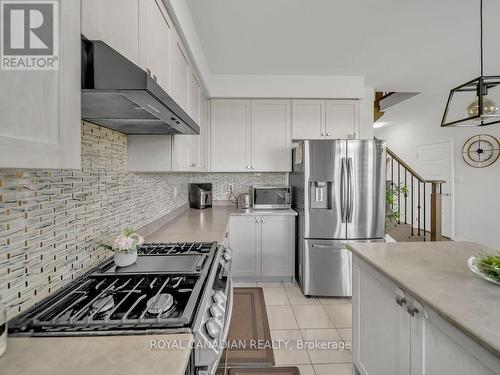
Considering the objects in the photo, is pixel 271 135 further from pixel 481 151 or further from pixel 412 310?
pixel 481 151

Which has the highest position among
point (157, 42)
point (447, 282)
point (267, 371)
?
point (157, 42)

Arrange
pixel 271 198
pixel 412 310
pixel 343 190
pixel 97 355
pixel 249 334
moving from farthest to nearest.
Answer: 1. pixel 271 198
2. pixel 343 190
3. pixel 249 334
4. pixel 412 310
5. pixel 97 355

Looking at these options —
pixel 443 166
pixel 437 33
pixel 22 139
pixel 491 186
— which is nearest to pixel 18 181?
pixel 22 139

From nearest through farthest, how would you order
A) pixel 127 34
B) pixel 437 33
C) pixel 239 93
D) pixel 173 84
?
pixel 127 34, pixel 173 84, pixel 437 33, pixel 239 93

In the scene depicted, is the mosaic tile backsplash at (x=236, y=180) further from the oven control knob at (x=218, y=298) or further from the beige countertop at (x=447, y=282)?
the oven control knob at (x=218, y=298)

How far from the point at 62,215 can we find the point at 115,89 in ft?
2.09

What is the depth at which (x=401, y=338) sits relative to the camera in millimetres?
1129

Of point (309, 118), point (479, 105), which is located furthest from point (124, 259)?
point (309, 118)

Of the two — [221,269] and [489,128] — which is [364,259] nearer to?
[221,269]

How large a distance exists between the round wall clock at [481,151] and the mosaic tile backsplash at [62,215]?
5.58m

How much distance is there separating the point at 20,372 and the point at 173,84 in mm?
1611

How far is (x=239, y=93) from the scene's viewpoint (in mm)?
3293

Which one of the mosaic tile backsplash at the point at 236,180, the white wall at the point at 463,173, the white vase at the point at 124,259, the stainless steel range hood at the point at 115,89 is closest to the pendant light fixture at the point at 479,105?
the stainless steel range hood at the point at 115,89

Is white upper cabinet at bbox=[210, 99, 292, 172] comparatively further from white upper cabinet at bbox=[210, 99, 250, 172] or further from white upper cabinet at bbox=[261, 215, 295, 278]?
white upper cabinet at bbox=[261, 215, 295, 278]
